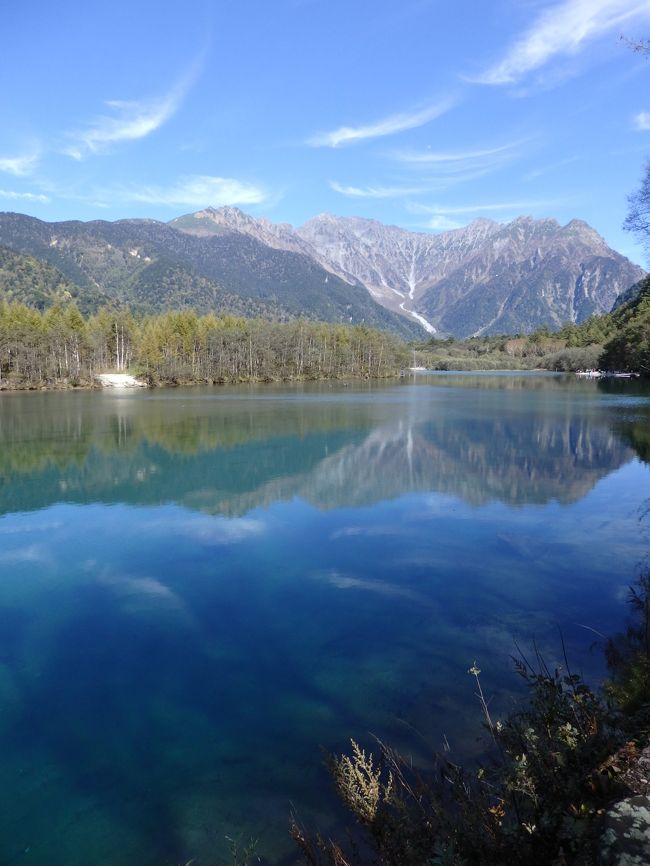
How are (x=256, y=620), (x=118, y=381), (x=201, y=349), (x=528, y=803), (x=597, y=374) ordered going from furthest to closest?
(x=597, y=374)
(x=201, y=349)
(x=118, y=381)
(x=256, y=620)
(x=528, y=803)

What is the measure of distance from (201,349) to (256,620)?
82.1m

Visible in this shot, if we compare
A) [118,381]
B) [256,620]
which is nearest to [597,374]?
[118,381]

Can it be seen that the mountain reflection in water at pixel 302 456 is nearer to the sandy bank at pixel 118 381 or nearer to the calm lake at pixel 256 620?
the calm lake at pixel 256 620

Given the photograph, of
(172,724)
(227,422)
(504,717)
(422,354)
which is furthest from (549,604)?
(422,354)

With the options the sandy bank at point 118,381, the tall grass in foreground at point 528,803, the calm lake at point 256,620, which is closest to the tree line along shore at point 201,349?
the sandy bank at point 118,381

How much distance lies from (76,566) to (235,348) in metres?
78.7

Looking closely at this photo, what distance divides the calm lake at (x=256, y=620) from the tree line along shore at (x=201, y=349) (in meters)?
49.2

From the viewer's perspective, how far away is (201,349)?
86.9m

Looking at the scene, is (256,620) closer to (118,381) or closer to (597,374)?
(118,381)

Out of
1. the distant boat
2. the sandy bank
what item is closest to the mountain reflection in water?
the sandy bank

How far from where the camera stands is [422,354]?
177875 millimetres

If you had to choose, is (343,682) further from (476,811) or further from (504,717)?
(476,811)

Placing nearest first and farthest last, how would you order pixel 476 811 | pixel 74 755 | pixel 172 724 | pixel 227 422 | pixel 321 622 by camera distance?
1. pixel 476 811
2. pixel 74 755
3. pixel 172 724
4. pixel 321 622
5. pixel 227 422

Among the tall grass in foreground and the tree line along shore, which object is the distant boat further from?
the tall grass in foreground
